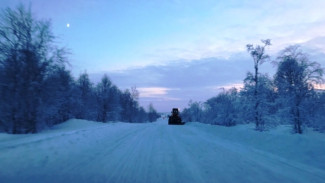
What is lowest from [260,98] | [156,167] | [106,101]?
[156,167]

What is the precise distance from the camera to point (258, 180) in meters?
6.37

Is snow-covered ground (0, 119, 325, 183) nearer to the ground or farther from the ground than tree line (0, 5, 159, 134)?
nearer to the ground

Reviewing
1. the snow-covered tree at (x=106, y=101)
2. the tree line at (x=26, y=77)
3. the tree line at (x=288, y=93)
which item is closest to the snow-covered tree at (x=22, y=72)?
the tree line at (x=26, y=77)

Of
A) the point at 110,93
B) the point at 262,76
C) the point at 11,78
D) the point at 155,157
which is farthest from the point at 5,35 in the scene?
the point at 110,93

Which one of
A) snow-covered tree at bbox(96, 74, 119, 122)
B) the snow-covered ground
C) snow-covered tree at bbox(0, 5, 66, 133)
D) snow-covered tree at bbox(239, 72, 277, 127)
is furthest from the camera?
snow-covered tree at bbox(96, 74, 119, 122)

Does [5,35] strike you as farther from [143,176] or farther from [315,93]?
[315,93]

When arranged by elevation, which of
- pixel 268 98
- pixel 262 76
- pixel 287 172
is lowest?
pixel 287 172

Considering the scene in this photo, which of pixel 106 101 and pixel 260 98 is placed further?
pixel 106 101

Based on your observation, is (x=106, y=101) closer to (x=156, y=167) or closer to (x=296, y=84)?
(x=296, y=84)

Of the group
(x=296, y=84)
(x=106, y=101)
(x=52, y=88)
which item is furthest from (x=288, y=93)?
(x=106, y=101)

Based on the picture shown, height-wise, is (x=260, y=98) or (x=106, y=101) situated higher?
(x=106, y=101)

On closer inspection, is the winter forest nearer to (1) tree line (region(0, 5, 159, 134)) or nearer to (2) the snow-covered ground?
(1) tree line (region(0, 5, 159, 134))

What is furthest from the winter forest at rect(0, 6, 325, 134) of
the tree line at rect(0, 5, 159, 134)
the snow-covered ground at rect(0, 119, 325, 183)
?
the snow-covered ground at rect(0, 119, 325, 183)

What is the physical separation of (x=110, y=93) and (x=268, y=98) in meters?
45.2
